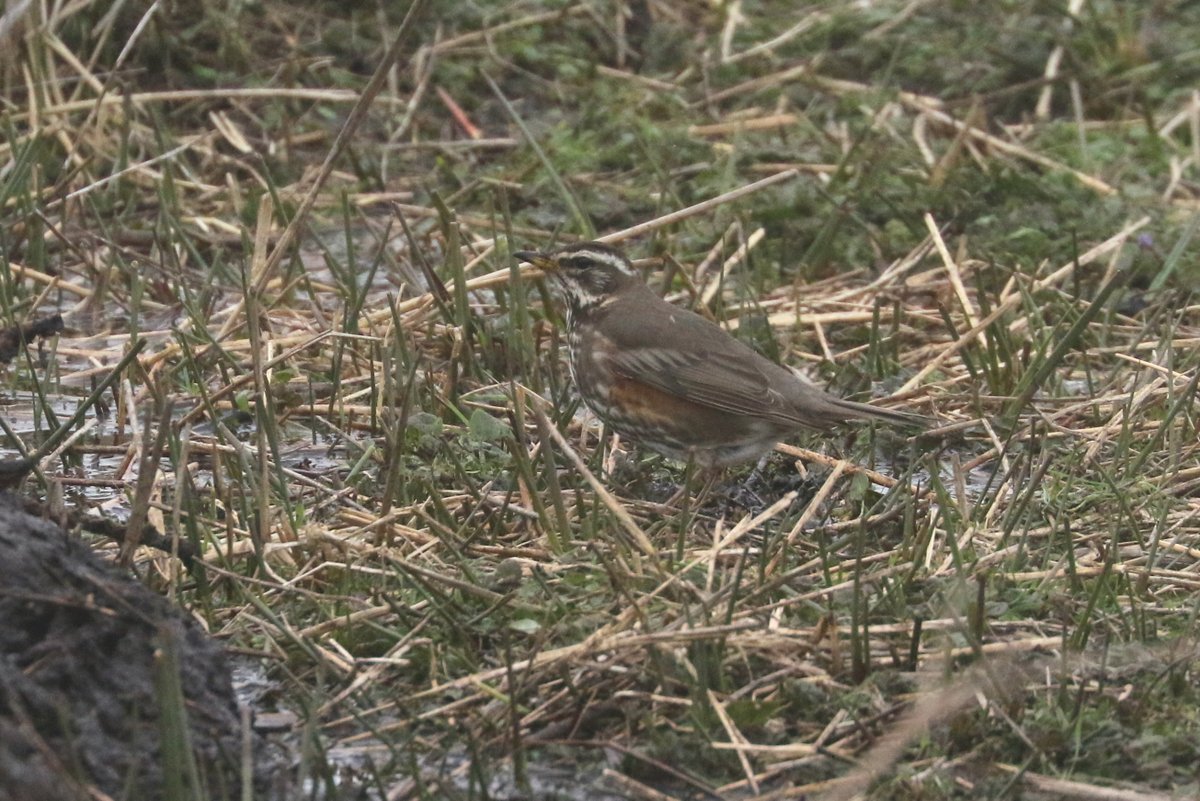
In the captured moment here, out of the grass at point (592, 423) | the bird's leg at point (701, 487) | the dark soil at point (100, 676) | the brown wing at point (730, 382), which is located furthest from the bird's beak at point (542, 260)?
the dark soil at point (100, 676)

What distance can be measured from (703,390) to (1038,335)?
1.79m

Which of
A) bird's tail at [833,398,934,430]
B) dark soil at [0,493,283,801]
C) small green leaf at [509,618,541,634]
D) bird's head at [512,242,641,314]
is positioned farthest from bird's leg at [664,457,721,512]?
dark soil at [0,493,283,801]

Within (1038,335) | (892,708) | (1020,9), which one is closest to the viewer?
(892,708)

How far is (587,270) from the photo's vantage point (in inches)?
309

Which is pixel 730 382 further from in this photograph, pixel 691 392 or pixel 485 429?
pixel 485 429

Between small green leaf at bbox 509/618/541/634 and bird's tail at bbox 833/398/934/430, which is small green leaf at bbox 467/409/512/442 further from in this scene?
small green leaf at bbox 509/618/541/634

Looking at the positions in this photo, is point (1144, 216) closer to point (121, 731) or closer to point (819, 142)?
point (819, 142)

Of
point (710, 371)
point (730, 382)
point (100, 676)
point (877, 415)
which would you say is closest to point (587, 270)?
point (710, 371)

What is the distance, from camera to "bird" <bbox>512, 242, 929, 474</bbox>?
6875 mm

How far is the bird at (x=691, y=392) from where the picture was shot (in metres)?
6.88

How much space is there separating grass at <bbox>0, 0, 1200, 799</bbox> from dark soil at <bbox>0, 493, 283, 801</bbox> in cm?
28

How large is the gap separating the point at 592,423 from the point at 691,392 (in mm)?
948

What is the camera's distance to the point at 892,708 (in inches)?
184

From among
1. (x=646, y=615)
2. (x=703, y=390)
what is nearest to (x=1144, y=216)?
(x=703, y=390)
